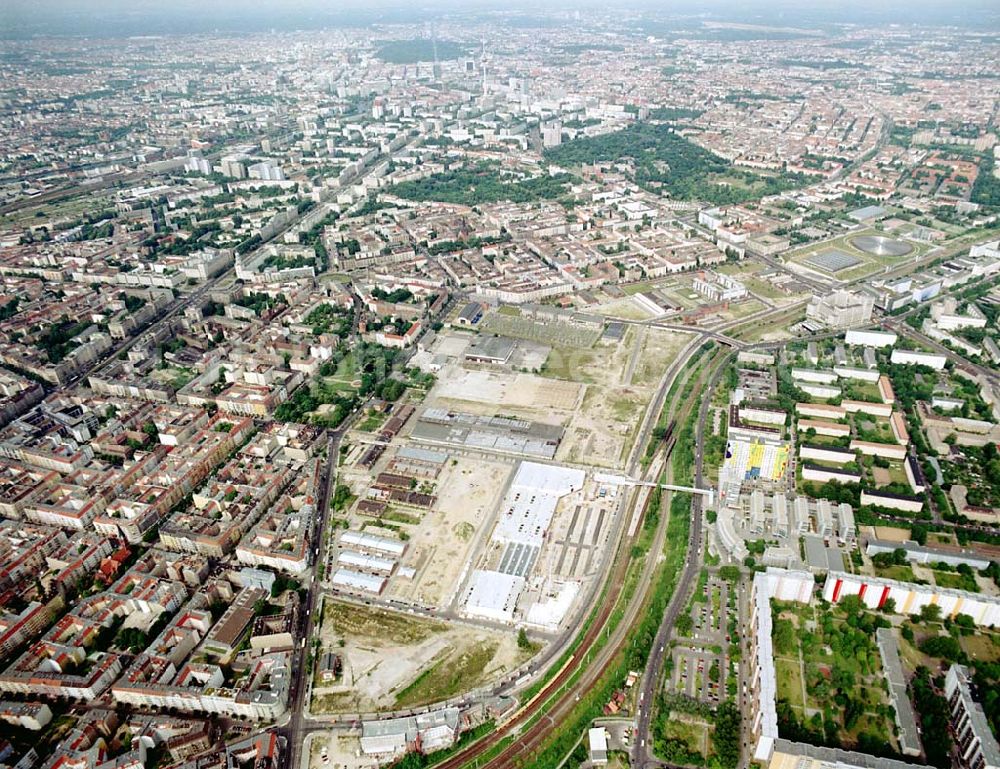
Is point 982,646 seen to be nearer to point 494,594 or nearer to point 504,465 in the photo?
point 494,594

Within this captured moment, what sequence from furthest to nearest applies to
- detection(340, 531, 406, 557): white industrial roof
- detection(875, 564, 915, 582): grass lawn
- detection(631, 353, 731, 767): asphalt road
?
1. detection(340, 531, 406, 557): white industrial roof
2. detection(875, 564, 915, 582): grass lawn
3. detection(631, 353, 731, 767): asphalt road

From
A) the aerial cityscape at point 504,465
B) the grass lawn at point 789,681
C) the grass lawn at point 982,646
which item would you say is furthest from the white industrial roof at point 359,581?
the grass lawn at point 982,646

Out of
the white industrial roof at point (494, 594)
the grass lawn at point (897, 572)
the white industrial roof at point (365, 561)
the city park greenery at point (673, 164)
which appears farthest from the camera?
the city park greenery at point (673, 164)

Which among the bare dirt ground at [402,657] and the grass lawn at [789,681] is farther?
the bare dirt ground at [402,657]

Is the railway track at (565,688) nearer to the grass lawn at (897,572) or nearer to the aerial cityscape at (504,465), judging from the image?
the aerial cityscape at (504,465)

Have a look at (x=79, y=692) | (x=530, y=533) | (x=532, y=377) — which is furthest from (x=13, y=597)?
(x=532, y=377)

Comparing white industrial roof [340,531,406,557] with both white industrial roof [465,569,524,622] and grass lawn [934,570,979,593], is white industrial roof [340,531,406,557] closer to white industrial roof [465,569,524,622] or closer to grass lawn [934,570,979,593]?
white industrial roof [465,569,524,622]

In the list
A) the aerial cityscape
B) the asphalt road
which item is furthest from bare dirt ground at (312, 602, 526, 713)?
the asphalt road

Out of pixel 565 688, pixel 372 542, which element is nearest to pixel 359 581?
pixel 372 542

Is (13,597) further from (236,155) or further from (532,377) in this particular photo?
(236,155)
